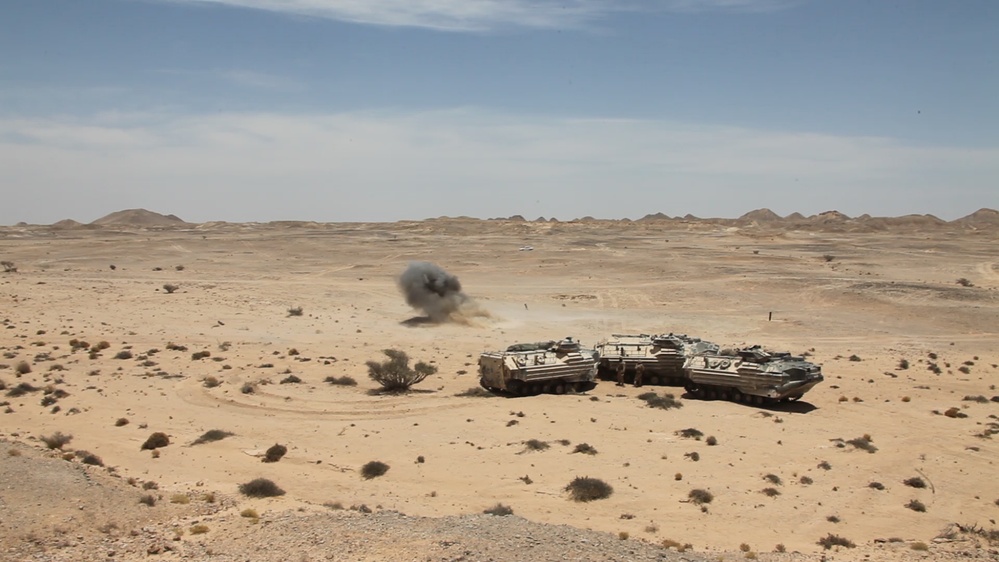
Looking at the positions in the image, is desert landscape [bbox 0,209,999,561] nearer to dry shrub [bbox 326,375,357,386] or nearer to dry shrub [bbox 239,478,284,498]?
dry shrub [bbox 326,375,357,386]

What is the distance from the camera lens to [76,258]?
88188 mm

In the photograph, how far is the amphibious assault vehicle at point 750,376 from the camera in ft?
92.6

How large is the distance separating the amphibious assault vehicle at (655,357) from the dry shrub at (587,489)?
14125 mm

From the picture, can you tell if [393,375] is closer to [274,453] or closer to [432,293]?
[274,453]

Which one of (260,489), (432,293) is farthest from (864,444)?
(432,293)

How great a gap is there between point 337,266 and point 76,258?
89.8 ft

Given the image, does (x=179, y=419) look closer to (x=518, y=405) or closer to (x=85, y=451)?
(x=85, y=451)

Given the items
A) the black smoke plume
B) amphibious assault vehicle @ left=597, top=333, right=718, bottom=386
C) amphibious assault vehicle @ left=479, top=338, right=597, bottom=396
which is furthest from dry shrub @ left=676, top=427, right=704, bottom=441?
the black smoke plume

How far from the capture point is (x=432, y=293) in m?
50.2

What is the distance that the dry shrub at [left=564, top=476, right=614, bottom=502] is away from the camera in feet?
60.3

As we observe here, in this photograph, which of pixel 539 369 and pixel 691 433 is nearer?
pixel 691 433

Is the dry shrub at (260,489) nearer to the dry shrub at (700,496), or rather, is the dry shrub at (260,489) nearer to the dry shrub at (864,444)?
the dry shrub at (700,496)

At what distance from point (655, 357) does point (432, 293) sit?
66.0 feet

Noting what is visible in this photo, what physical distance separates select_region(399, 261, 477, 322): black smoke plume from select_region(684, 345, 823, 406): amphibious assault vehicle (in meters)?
21.2
